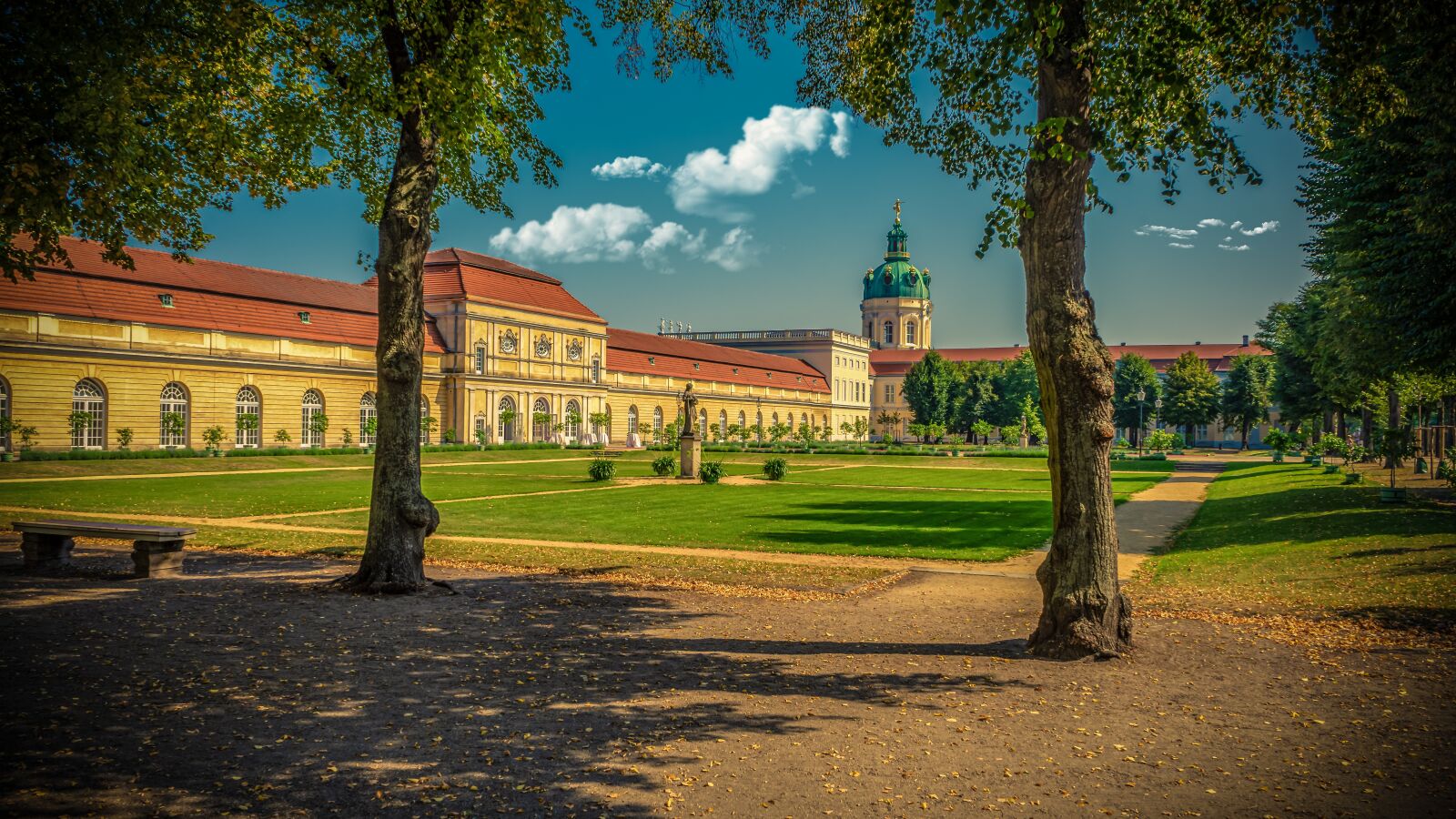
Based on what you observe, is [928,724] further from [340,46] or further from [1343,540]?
[1343,540]

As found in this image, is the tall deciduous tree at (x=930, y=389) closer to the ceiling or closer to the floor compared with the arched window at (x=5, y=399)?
closer to the ceiling

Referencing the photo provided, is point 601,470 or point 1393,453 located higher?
point 1393,453

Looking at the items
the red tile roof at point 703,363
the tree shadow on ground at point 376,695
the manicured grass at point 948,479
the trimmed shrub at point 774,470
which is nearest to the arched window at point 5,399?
the trimmed shrub at point 774,470

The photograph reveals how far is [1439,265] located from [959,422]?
276 ft

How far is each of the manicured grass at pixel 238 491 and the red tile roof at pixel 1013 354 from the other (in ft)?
307

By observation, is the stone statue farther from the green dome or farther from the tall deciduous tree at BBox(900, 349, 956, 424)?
the green dome

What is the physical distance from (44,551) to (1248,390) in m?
97.9

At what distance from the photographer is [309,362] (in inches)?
1964

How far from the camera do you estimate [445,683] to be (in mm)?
6656

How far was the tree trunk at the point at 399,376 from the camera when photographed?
10.2 meters

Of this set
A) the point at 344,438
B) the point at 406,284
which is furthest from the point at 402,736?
the point at 344,438

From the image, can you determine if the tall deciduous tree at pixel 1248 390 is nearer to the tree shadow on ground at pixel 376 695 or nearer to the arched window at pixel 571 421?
the arched window at pixel 571 421

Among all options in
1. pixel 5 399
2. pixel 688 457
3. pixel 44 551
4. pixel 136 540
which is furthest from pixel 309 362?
pixel 136 540

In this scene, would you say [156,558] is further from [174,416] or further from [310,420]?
[310,420]
